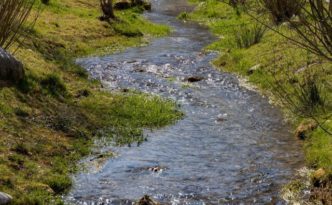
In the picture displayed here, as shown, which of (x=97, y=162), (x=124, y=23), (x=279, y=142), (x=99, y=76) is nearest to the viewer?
(x=97, y=162)

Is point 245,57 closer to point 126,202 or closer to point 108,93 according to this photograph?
point 108,93

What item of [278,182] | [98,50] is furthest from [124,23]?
[278,182]

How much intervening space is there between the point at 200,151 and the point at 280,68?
8297 millimetres

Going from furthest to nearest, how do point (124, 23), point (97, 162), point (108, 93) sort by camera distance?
point (124, 23) < point (108, 93) < point (97, 162)

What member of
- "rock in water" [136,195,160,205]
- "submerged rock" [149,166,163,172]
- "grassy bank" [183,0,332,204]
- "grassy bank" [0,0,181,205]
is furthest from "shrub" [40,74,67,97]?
"rock in water" [136,195,160,205]

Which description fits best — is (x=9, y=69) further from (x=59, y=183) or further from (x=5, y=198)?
(x=5, y=198)

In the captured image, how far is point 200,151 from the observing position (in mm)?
14812

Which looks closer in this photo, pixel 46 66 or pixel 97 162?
pixel 97 162

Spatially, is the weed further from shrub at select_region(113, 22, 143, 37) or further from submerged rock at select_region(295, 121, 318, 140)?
shrub at select_region(113, 22, 143, 37)

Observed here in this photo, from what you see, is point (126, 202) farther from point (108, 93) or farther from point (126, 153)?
point (108, 93)

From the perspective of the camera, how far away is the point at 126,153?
1438 cm

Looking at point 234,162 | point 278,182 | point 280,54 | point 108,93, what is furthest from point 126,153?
point 280,54

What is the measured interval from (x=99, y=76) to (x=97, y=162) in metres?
9.60

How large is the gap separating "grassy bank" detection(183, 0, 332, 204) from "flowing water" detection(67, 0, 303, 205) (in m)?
0.53
